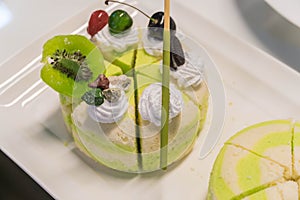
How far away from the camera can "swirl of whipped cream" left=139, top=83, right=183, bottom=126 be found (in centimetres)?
155

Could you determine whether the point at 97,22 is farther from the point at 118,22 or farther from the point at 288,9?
the point at 288,9

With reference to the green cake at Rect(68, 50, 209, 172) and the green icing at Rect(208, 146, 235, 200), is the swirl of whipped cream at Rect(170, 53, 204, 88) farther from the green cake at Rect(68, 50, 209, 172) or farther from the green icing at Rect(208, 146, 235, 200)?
the green icing at Rect(208, 146, 235, 200)

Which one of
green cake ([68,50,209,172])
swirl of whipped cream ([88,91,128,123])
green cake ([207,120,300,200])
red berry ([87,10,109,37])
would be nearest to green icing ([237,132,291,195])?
green cake ([207,120,300,200])

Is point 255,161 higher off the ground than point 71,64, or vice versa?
point 71,64

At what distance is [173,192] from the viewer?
5.24 ft

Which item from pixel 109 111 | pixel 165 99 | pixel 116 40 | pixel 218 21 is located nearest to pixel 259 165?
pixel 165 99

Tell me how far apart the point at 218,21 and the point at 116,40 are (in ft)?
1.34

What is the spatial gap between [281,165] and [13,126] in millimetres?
694

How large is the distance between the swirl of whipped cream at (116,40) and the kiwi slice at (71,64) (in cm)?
8

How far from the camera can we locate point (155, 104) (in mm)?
1549

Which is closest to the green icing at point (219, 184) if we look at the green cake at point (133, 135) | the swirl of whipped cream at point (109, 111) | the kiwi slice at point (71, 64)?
the green cake at point (133, 135)

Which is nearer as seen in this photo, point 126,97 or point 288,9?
point 126,97

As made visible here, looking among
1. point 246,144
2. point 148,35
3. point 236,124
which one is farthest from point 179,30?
point 246,144

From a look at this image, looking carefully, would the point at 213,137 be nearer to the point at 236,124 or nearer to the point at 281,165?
the point at 236,124
